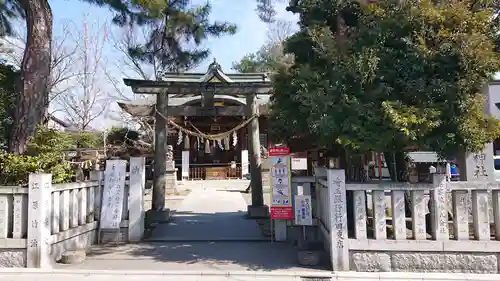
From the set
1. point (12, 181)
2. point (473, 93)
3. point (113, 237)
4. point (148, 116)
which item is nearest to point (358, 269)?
point (473, 93)

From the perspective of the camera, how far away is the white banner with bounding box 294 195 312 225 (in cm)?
811

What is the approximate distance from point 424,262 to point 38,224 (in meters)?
7.09

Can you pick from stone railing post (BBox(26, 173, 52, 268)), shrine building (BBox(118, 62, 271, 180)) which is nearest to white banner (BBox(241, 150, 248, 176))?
shrine building (BBox(118, 62, 271, 180))

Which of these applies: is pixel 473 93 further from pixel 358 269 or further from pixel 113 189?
pixel 113 189

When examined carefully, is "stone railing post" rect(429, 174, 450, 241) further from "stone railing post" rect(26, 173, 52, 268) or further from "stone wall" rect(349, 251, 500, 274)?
"stone railing post" rect(26, 173, 52, 268)

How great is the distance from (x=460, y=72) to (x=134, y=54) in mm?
10205

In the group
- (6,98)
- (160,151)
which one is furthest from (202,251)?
(6,98)

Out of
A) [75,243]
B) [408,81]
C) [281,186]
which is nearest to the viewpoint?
[408,81]

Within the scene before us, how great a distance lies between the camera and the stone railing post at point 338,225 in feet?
21.2

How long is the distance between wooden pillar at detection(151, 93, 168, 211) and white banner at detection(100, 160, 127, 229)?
2042 millimetres

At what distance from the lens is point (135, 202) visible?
8992 millimetres

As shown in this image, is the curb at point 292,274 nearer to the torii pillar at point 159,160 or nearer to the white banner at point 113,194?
the white banner at point 113,194

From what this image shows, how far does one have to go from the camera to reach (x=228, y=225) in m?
10.9

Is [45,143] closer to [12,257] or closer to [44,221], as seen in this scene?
[44,221]
